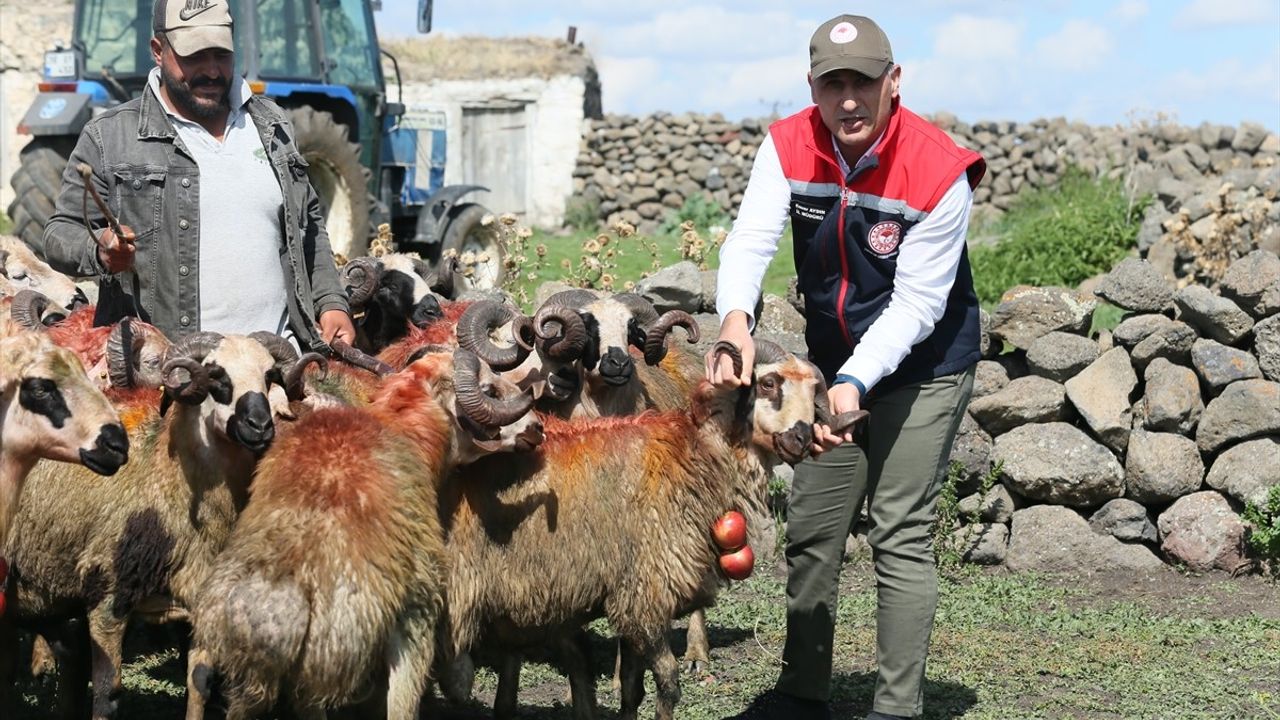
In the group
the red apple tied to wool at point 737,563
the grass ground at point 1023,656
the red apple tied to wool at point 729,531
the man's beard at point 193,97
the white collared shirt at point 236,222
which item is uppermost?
the man's beard at point 193,97

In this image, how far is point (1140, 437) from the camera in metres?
10.0

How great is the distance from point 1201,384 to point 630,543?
5.47 m

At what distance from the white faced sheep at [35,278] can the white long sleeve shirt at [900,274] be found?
4438 mm

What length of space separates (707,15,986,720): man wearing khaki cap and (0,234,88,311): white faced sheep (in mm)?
4493

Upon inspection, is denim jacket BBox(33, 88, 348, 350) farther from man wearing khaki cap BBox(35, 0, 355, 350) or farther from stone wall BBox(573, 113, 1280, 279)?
stone wall BBox(573, 113, 1280, 279)

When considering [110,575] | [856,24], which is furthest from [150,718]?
[856,24]

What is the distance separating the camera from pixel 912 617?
6137 mm

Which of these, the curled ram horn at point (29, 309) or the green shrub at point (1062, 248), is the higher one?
the curled ram horn at point (29, 309)

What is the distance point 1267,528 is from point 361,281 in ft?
19.1

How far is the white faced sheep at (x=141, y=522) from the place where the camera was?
19.6ft

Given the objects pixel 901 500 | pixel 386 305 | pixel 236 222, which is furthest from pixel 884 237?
pixel 386 305

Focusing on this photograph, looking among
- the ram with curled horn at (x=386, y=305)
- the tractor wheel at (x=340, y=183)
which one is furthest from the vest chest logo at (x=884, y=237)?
the tractor wheel at (x=340, y=183)

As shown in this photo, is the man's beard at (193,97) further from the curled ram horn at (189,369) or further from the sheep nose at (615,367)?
the sheep nose at (615,367)

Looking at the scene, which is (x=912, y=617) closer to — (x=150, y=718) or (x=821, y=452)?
(x=821, y=452)
